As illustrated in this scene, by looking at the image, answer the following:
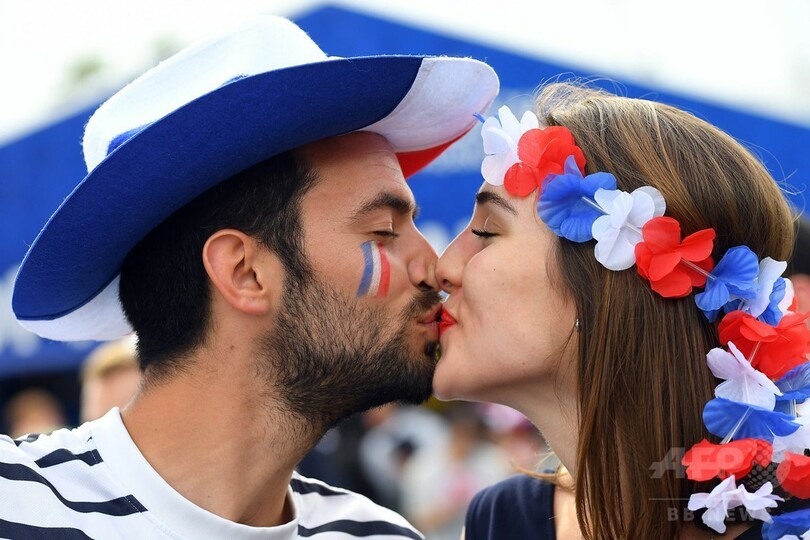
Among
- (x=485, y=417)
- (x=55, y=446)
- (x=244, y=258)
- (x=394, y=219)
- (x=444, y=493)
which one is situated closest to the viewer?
(x=55, y=446)

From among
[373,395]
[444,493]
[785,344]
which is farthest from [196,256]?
[444,493]

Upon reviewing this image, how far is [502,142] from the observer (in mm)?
2939

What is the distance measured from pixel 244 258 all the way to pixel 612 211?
3.56 feet

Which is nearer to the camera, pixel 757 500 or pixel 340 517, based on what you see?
pixel 757 500

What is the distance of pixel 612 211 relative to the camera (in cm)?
269

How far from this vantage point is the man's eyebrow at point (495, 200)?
2.93 meters

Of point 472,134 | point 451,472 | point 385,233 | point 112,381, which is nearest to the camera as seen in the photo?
point 385,233

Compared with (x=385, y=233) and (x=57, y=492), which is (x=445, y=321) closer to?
(x=385, y=233)

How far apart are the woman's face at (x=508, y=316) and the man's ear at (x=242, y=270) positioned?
0.57 m

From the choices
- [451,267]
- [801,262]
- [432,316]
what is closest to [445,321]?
[432,316]

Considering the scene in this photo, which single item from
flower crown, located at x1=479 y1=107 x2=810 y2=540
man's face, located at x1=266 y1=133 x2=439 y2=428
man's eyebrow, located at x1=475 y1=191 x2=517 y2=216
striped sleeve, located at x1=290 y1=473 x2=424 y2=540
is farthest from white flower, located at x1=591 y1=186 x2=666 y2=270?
striped sleeve, located at x1=290 y1=473 x2=424 y2=540

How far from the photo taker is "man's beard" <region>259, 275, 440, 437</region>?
9.32 feet

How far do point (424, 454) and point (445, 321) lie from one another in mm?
3788

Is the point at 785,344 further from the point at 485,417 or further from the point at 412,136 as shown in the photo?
the point at 485,417
